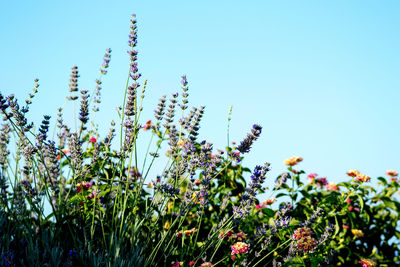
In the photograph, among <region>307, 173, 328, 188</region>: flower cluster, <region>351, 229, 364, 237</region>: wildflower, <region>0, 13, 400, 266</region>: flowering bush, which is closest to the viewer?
<region>0, 13, 400, 266</region>: flowering bush

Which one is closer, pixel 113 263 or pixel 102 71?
pixel 113 263

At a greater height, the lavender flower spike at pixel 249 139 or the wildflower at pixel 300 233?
the lavender flower spike at pixel 249 139

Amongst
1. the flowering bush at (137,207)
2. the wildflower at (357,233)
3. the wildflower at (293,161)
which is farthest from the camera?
the wildflower at (293,161)

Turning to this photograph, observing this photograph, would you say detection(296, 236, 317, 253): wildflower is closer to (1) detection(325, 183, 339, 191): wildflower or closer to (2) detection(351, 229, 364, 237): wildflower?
(2) detection(351, 229, 364, 237): wildflower

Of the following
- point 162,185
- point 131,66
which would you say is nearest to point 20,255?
point 162,185

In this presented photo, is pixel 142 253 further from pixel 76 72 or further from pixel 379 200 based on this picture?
pixel 379 200

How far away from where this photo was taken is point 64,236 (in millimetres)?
2553

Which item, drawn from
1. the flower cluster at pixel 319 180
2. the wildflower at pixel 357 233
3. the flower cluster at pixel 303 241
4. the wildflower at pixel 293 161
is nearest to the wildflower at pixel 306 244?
the flower cluster at pixel 303 241

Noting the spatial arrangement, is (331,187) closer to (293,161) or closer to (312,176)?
(312,176)

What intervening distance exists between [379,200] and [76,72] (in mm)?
3276

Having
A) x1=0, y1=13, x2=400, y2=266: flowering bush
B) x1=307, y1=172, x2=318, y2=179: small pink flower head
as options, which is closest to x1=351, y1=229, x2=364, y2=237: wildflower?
x1=0, y1=13, x2=400, y2=266: flowering bush

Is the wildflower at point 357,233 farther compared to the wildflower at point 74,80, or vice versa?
the wildflower at point 357,233

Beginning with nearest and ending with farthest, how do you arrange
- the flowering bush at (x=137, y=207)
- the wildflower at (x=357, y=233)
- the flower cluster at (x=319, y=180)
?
1. the flowering bush at (x=137, y=207)
2. the wildflower at (x=357, y=233)
3. the flower cluster at (x=319, y=180)

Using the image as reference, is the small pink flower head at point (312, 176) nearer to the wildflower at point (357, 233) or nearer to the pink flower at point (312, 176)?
the pink flower at point (312, 176)
